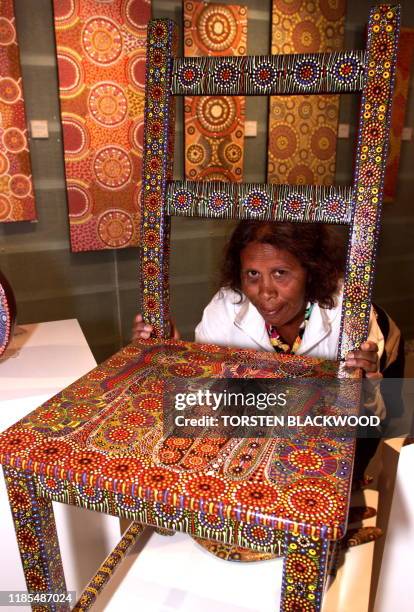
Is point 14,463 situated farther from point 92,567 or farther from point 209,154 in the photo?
point 209,154

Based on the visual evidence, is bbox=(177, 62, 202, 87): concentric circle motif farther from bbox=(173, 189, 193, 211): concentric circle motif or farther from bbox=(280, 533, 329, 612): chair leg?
bbox=(280, 533, 329, 612): chair leg

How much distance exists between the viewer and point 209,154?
1.92 metres

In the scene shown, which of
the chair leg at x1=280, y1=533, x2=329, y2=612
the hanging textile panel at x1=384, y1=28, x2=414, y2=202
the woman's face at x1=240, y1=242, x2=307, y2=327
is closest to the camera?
the chair leg at x1=280, y1=533, x2=329, y2=612

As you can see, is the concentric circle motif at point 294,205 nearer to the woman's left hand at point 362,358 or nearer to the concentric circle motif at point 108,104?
the woman's left hand at point 362,358

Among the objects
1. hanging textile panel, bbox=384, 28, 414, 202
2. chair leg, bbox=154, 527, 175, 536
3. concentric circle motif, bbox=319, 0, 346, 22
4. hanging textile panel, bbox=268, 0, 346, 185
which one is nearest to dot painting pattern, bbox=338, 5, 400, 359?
chair leg, bbox=154, 527, 175, 536

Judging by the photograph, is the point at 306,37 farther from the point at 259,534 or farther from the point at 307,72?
the point at 259,534

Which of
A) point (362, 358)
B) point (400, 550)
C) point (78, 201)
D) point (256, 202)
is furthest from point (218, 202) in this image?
point (78, 201)

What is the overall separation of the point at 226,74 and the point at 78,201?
1221 millimetres

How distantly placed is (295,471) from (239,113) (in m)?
1.74

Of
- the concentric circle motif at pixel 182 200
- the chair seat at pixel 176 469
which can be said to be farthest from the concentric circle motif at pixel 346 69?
the chair seat at pixel 176 469

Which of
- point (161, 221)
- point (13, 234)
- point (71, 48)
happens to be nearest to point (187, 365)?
point (161, 221)

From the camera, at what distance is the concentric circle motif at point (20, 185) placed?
166 centimetres

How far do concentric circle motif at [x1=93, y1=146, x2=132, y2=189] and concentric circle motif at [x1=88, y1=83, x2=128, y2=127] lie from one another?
96 millimetres

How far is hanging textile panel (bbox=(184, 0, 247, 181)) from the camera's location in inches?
70.3
